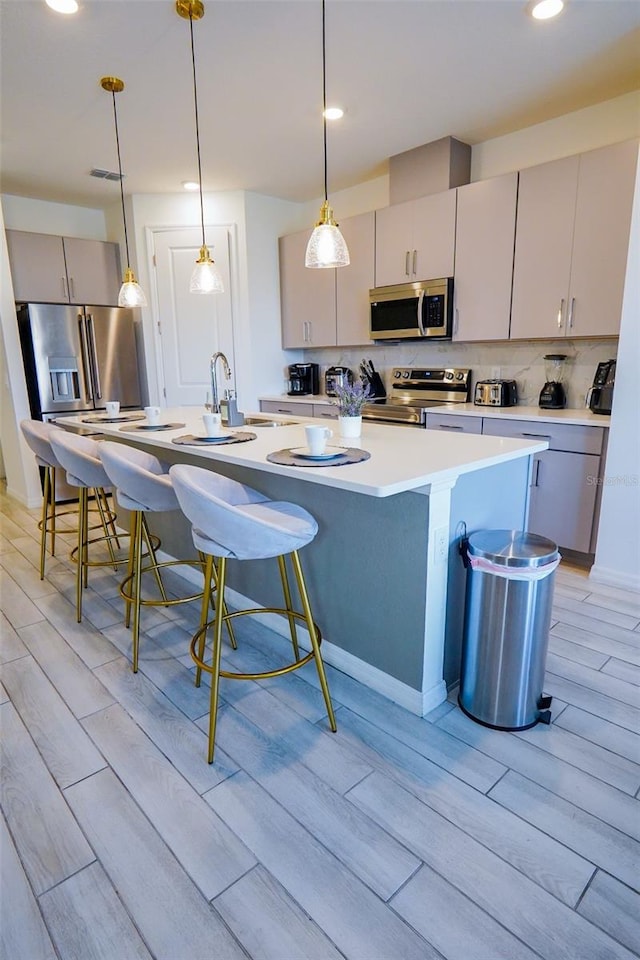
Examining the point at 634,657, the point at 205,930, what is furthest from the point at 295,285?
the point at 205,930

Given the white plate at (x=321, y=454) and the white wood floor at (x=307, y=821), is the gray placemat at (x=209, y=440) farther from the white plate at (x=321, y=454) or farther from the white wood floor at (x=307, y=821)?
the white wood floor at (x=307, y=821)

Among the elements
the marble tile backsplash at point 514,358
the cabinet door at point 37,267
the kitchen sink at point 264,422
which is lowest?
the kitchen sink at point 264,422

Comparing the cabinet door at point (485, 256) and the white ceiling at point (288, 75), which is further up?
the white ceiling at point (288, 75)

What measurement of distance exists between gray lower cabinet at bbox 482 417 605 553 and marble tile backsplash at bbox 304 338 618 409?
58 cm

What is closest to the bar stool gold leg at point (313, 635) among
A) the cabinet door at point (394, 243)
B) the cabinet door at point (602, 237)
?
the cabinet door at point (602, 237)

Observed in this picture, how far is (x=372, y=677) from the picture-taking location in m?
1.93

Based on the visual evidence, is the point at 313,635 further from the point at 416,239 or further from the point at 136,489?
the point at 416,239

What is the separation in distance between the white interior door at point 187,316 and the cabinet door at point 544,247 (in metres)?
2.63

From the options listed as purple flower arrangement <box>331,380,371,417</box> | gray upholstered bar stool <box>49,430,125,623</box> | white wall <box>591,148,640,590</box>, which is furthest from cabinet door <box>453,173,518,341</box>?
gray upholstered bar stool <box>49,430,125,623</box>

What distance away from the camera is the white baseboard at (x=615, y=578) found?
276 cm

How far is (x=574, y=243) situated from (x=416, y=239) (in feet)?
3.79

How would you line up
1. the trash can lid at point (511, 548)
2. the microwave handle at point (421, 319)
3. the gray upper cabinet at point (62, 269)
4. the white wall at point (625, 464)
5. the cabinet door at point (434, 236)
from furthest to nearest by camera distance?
the gray upper cabinet at point (62, 269) < the microwave handle at point (421, 319) < the cabinet door at point (434, 236) < the white wall at point (625, 464) < the trash can lid at point (511, 548)

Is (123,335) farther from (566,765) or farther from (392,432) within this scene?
(566,765)

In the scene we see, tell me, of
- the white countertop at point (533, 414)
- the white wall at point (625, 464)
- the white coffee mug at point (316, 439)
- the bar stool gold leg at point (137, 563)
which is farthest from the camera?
the white countertop at point (533, 414)
